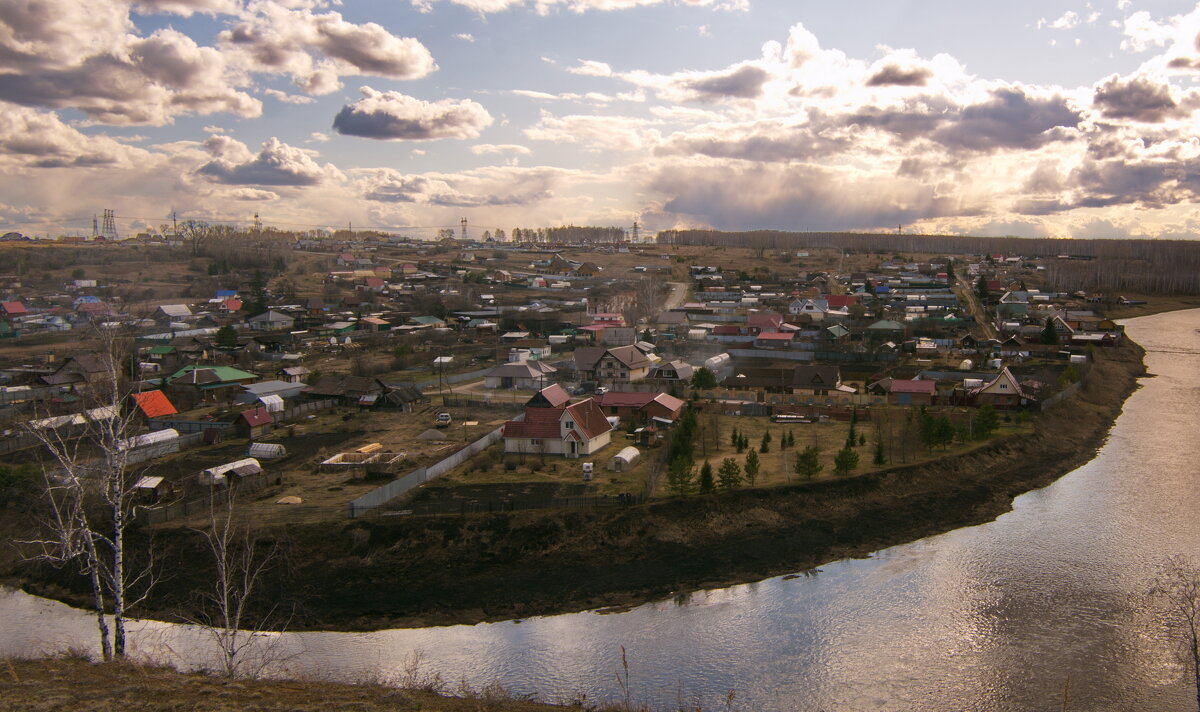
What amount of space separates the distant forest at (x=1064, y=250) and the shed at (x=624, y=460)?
50.8 m

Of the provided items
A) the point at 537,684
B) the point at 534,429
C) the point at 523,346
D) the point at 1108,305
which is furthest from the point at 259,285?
the point at 1108,305

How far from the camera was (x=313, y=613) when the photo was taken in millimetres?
12820

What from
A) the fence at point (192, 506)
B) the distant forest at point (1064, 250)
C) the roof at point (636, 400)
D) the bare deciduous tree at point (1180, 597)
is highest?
the distant forest at point (1064, 250)

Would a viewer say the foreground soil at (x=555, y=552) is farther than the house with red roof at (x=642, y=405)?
No

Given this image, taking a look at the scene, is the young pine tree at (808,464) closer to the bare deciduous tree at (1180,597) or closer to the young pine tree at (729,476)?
the young pine tree at (729,476)

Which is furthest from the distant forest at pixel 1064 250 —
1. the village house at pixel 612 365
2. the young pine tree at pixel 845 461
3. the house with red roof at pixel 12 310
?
the house with red roof at pixel 12 310

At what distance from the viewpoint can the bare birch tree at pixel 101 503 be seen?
8.22 meters

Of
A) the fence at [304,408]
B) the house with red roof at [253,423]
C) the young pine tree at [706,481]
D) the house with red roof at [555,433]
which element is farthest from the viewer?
the fence at [304,408]

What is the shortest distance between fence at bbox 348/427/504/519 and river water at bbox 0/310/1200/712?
338cm

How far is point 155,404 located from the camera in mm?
23453

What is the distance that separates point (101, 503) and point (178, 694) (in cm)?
989

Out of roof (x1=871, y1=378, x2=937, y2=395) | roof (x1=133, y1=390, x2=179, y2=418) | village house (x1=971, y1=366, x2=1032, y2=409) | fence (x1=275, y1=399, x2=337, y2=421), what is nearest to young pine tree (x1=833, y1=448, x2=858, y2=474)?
roof (x1=871, y1=378, x2=937, y2=395)

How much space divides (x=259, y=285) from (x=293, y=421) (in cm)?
3106

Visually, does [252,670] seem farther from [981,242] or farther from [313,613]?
[981,242]
